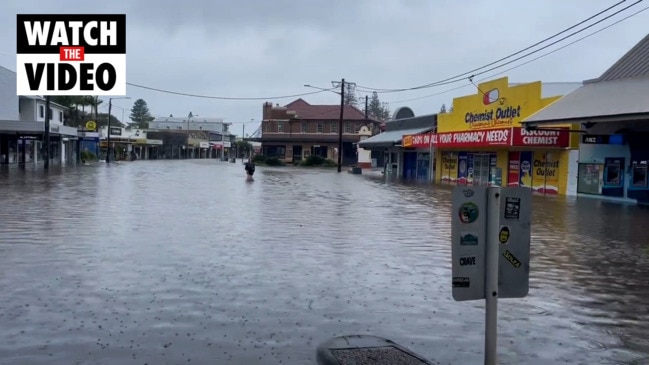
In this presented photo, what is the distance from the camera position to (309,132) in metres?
93.9

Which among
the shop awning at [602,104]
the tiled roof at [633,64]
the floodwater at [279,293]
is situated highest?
the tiled roof at [633,64]

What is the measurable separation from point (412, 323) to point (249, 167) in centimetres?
3486

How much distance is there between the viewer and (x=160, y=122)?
16662 cm

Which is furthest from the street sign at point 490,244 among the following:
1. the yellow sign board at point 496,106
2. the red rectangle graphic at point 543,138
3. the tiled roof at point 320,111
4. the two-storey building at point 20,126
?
the tiled roof at point 320,111

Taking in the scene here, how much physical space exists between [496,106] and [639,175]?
12.7 m

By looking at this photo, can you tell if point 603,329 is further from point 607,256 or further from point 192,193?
point 192,193

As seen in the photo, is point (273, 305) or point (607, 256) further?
point (607, 256)

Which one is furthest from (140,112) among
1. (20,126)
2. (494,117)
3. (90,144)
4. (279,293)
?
(279,293)

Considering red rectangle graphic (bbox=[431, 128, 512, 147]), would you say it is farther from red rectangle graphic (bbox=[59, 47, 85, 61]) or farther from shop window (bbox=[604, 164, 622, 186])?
red rectangle graphic (bbox=[59, 47, 85, 61])

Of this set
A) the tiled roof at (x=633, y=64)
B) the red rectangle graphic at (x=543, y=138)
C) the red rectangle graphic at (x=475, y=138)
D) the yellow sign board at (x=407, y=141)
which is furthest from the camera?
the yellow sign board at (x=407, y=141)

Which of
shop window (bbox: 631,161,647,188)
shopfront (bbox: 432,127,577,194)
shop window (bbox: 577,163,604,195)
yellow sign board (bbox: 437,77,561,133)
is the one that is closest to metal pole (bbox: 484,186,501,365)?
shop window (bbox: 631,161,647,188)

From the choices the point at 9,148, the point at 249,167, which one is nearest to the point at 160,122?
the point at 9,148

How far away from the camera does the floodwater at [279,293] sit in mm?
5957

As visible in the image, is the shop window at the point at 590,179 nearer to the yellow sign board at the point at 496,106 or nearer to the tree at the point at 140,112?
the yellow sign board at the point at 496,106
